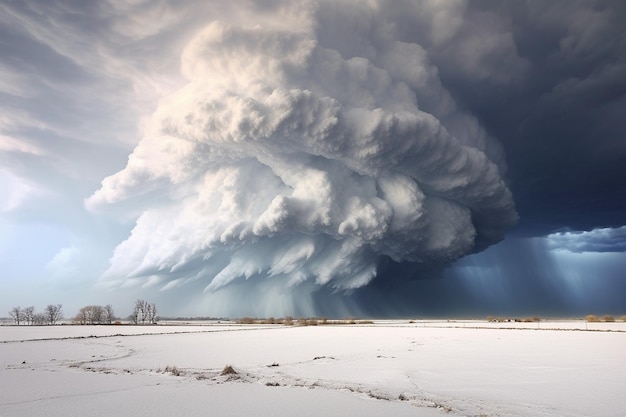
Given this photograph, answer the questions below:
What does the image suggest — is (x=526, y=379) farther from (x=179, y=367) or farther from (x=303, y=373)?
(x=179, y=367)

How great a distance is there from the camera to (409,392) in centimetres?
1922

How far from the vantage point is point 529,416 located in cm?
1484

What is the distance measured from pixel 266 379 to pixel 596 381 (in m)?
16.1

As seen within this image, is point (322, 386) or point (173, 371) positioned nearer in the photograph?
point (322, 386)

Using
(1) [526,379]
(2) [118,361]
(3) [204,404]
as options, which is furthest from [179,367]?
(1) [526,379]

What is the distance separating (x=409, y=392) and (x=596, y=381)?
9.65 meters

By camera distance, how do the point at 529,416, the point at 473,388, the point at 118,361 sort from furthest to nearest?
the point at 118,361, the point at 473,388, the point at 529,416

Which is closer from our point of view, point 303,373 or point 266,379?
point 266,379

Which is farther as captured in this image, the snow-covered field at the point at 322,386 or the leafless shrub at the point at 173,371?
the leafless shrub at the point at 173,371

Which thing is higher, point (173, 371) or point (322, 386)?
point (173, 371)

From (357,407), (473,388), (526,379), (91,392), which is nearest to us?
(357,407)

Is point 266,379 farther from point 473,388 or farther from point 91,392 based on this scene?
point 473,388

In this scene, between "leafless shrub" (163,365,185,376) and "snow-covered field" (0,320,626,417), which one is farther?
"leafless shrub" (163,365,185,376)

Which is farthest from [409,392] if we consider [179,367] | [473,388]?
[179,367]
